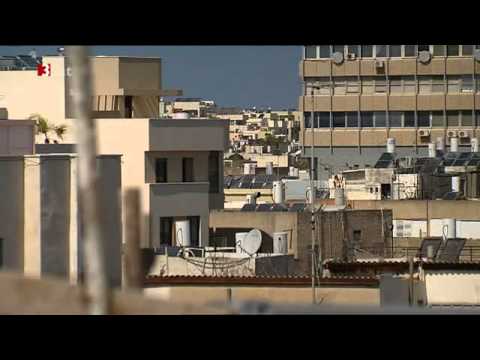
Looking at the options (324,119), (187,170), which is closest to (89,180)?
(187,170)

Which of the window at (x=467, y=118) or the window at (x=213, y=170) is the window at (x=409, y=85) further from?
the window at (x=213, y=170)

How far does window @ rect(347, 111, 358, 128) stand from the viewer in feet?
116

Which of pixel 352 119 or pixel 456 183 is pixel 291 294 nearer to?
pixel 456 183

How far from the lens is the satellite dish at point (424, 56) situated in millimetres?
33562

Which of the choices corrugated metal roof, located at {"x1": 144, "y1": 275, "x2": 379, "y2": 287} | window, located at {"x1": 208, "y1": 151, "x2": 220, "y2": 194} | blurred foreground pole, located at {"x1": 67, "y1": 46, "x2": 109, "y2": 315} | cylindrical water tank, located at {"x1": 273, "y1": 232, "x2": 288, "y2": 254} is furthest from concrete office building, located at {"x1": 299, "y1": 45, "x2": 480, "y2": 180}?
blurred foreground pole, located at {"x1": 67, "y1": 46, "x2": 109, "y2": 315}

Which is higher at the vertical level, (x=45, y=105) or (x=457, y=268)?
(x=45, y=105)

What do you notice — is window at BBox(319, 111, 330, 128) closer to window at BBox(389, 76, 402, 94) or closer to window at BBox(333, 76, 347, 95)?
window at BBox(333, 76, 347, 95)

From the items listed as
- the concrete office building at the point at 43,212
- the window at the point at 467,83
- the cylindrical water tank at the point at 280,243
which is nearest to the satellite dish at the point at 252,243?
the cylindrical water tank at the point at 280,243

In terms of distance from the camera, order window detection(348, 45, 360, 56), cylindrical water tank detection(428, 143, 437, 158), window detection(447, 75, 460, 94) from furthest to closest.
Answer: window detection(447, 75, 460, 94) → window detection(348, 45, 360, 56) → cylindrical water tank detection(428, 143, 437, 158)

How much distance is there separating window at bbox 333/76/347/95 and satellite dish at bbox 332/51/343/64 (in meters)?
0.50

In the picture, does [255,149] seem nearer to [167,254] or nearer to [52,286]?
[167,254]
